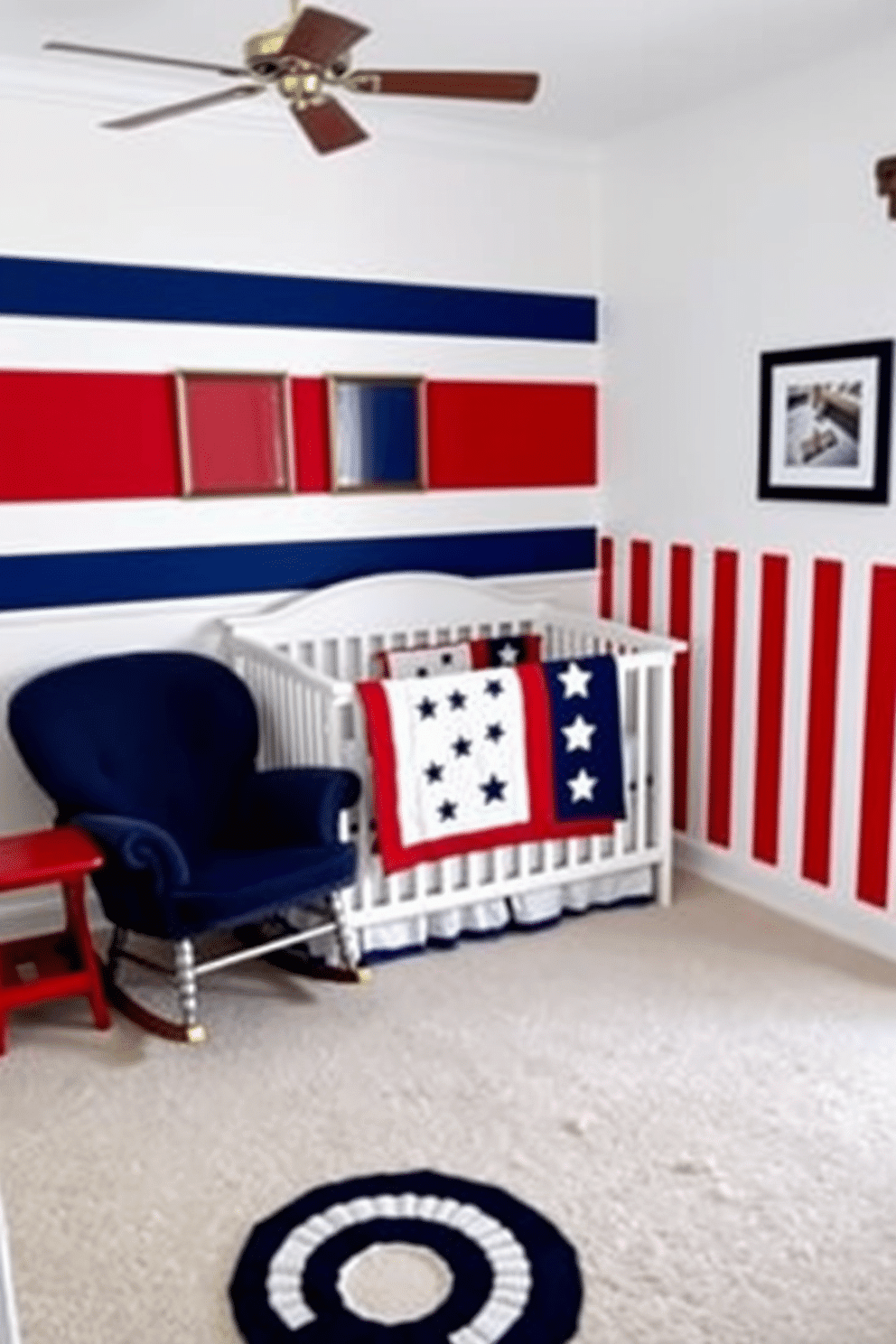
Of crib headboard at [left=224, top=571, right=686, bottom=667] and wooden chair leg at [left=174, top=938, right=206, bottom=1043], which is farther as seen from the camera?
crib headboard at [left=224, top=571, right=686, bottom=667]

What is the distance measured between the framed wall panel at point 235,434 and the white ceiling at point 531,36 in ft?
2.62

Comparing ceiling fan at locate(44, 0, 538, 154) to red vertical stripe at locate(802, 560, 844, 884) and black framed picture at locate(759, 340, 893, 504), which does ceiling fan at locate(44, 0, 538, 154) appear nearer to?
black framed picture at locate(759, 340, 893, 504)

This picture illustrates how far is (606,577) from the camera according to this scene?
441 cm


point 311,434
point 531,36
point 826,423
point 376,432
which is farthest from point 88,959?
point 531,36

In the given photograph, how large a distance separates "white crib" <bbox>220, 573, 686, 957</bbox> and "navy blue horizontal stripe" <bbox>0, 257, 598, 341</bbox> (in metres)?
0.84

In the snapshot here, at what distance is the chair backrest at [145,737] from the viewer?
3.20m

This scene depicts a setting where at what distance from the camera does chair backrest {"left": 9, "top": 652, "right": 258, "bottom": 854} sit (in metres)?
3.20

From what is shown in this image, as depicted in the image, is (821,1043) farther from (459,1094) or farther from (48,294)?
(48,294)

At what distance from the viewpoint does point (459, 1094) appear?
8.89 feet

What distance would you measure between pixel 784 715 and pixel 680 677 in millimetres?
483

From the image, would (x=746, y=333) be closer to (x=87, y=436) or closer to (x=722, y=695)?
(x=722, y=695)

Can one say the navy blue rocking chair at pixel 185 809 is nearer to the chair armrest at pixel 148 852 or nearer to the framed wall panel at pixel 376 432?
the chair armrest at pixel 148 852

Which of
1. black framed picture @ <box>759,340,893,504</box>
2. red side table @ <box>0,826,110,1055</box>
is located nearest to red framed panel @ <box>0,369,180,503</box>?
red side table @ <box>0,826,110,1055</box>

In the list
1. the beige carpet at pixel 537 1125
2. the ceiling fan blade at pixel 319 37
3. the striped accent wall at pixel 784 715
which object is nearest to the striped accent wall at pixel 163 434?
the striped accent wall at pixel 784 715
